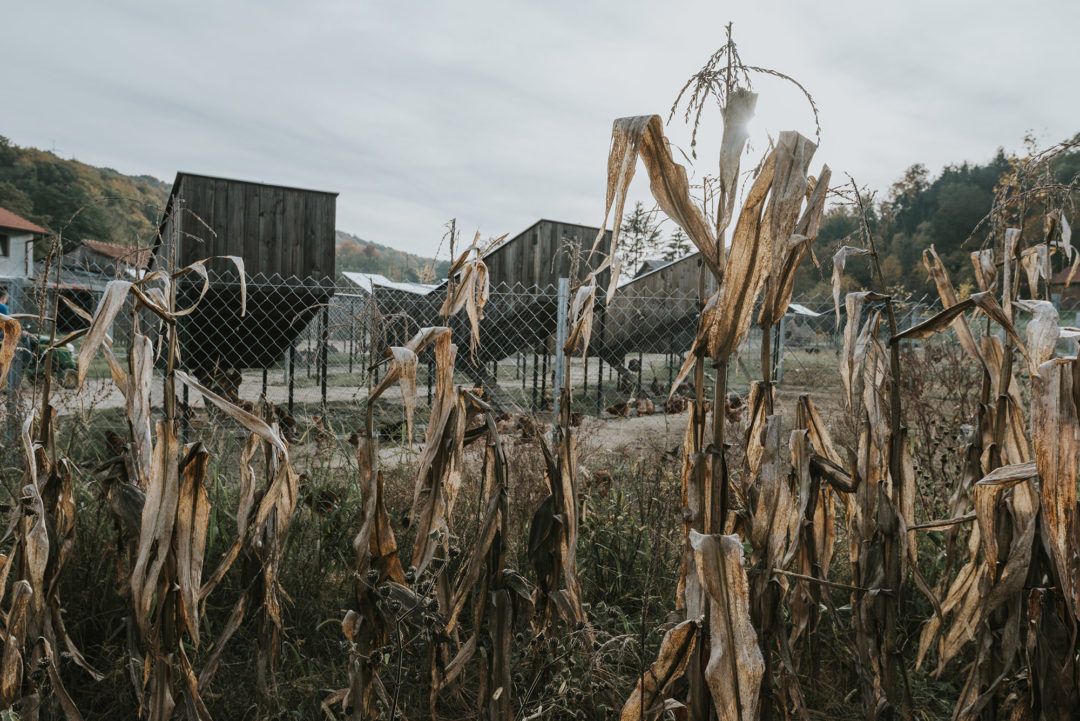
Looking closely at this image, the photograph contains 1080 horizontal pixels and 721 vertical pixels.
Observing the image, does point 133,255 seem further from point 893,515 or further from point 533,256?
point 533,256

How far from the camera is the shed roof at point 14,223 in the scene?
136ft

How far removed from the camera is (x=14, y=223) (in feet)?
143

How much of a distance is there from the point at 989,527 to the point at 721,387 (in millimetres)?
732

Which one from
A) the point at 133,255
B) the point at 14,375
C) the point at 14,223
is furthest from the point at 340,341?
the point at 14,223

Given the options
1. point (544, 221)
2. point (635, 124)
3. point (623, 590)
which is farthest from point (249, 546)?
point (544, 221)

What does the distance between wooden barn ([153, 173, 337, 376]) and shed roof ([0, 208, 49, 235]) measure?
42778mm

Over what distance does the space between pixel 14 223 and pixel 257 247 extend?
47.1 metres

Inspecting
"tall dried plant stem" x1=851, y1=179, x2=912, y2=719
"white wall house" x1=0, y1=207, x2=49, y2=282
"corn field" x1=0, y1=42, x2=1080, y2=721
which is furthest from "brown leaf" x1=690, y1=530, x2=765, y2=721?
"white wall house" x1=0, y1=207, x2=49, y2=282

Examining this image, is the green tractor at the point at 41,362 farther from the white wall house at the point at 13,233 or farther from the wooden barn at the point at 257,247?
the white wall house at the point at 13,233

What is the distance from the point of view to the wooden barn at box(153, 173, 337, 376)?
7293 mm

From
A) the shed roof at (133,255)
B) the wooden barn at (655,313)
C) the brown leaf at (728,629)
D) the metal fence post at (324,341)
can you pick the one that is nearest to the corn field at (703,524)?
the brown leaf at (728,629)

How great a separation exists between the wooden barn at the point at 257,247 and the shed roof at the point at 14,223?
42778mm

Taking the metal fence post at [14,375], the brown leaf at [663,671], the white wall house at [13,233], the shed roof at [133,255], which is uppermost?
the white wall house at [13,233]

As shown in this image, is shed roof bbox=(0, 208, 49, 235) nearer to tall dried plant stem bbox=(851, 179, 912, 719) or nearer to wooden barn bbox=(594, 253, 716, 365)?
wooden barn bbox=(594, 253, 716, 365)
